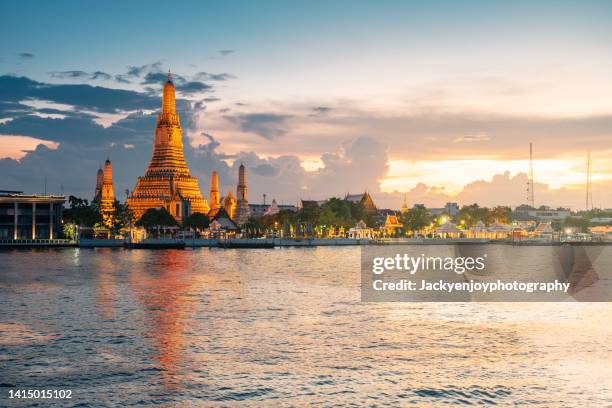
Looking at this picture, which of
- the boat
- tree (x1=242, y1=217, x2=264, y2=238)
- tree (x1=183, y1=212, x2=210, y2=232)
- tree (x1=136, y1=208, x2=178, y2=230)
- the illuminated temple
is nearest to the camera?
the boat

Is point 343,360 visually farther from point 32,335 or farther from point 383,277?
point 383,277

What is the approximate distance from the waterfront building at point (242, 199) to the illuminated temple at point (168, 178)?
15551 millimetres

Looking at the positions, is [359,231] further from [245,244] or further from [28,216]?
[28,216]

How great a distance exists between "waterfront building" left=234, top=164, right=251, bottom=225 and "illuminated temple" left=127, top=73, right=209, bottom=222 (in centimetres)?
1555

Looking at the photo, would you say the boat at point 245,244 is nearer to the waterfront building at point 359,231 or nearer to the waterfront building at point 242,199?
the waterfront building at point 242,199

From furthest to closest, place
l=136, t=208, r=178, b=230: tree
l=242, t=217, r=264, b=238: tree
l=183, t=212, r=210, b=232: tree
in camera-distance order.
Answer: l=242, t=217, r=264, b=238: tree
l=183, t=212, r=210, b=232: tree
l=136, t=208, r=178, b=230: tree

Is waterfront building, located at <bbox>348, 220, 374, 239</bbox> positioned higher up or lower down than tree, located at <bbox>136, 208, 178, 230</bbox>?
lower down

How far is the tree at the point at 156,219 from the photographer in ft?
495

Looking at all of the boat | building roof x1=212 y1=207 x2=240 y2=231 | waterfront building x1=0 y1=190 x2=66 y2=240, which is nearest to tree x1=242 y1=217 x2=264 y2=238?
building roof x1=212 y1=207 x2=240 y2=231

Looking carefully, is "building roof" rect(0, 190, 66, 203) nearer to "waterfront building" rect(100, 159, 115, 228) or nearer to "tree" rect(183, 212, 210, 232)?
"waterfront building" rect(100, 159, 115, 228)

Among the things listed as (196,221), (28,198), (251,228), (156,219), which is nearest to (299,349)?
(28,198)

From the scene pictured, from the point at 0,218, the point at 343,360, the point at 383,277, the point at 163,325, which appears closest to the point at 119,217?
the point at 0,218

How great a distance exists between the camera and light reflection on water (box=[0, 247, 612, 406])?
2220 cm

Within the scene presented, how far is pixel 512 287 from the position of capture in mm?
57531
